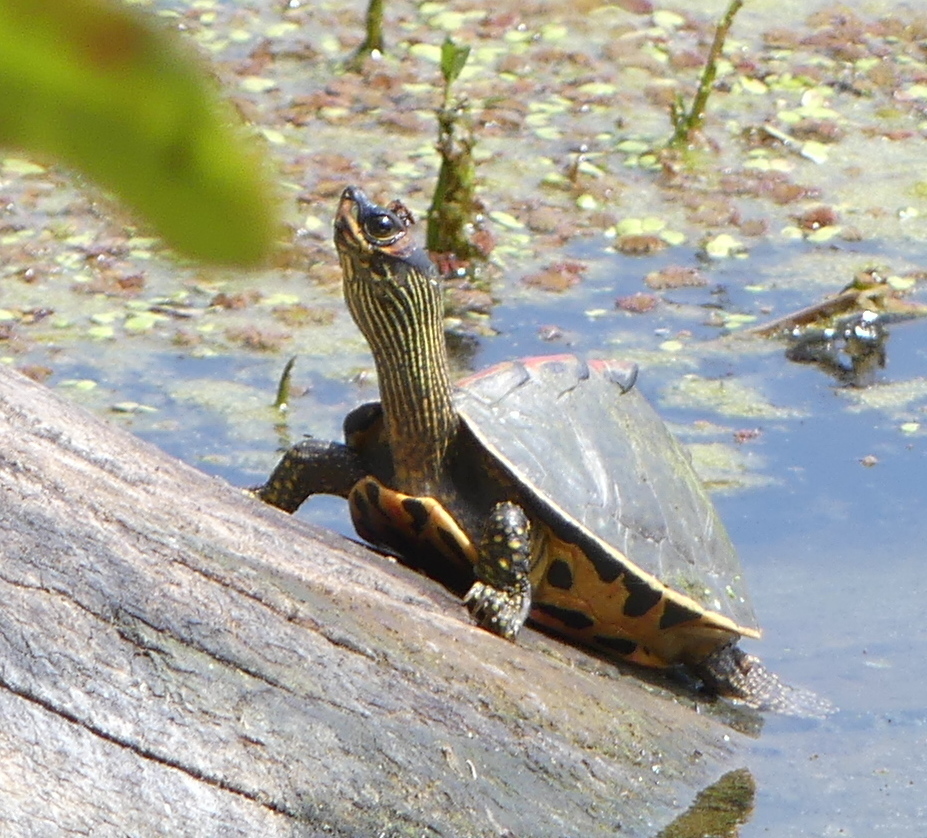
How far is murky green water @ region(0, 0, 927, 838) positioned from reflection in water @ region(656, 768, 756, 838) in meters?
0.04

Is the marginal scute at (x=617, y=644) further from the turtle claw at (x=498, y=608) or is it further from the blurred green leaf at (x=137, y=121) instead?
the blurred green leaf at (x=137, y=121)

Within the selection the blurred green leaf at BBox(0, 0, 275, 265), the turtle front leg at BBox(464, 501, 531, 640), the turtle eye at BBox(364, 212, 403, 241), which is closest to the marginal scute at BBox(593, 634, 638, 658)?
the turtle front leg at BBox(464, 501, 531, 640)

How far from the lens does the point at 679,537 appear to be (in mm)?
3492

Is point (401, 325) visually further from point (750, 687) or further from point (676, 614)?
point (750, 687)

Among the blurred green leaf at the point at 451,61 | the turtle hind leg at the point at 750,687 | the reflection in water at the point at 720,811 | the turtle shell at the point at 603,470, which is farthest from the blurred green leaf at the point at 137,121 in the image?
the blurred green leaf at the point at 451,61

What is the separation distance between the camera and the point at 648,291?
19.4ft

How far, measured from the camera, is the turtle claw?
9.71 feet

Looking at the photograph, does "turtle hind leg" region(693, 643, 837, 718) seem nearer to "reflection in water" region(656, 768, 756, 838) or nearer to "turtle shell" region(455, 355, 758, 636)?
"turtle shell" region(455, 355, 758, 636)

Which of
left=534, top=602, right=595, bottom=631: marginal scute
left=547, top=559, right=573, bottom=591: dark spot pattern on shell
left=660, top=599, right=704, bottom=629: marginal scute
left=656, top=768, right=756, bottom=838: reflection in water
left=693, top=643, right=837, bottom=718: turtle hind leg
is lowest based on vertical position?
left=693, top=643, right=837, bottom=718: turtle hind leg

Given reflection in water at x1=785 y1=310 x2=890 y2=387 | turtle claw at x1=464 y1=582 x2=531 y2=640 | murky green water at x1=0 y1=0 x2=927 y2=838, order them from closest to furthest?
turtle claw at x1=464 y1=582 x2=531 y2=640 → murky green water at x1=0 y1=0 x2=927 y2=838 → reflection in water at x1=785 y1=310 x2=890 y2=387

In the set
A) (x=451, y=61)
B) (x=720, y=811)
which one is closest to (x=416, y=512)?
(x=720, y=811)

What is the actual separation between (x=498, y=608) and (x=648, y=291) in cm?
315

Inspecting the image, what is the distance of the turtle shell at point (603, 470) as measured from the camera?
3296mm

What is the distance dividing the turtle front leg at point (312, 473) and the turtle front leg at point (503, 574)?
47cm
